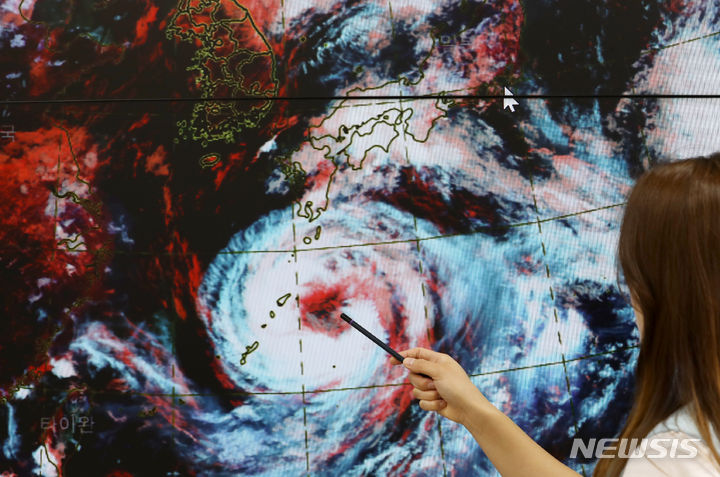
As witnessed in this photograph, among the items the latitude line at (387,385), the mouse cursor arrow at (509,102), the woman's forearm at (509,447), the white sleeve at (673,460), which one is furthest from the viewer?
the mouse cursor arrow at (509,102)

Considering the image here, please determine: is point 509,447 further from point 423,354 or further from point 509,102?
point 509,102

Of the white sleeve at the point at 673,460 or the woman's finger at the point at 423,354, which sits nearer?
the white sleeve at the point at 673,460

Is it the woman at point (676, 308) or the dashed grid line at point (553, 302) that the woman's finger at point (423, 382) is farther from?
the dashed grid line at point (553, 302)

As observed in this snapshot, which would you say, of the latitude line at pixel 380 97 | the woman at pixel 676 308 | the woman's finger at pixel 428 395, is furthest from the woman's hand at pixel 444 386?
the latitude line at pixel 380 97

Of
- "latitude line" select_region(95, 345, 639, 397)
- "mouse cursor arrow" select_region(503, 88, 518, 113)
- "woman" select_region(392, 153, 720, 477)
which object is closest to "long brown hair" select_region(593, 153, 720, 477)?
"woman" select_region(392, 153, 720, 477)

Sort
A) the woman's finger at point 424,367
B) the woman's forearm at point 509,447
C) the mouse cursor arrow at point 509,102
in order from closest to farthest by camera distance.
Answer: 1. the woman's forearm at point 509,447
2. the woman's finger at point 424,367
3. the mouse cursor arrow at point 509,102

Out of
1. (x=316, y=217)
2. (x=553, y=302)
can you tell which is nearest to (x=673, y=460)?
(x=553, y=302)
